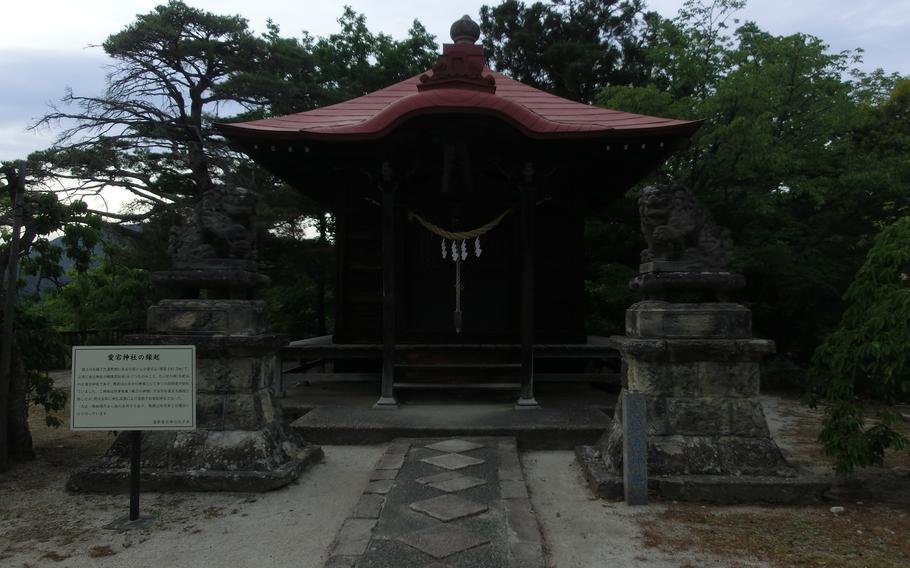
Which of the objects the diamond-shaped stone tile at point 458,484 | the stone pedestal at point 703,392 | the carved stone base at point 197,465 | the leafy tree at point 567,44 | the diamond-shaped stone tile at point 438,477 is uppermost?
the leafy tree at point 567,44

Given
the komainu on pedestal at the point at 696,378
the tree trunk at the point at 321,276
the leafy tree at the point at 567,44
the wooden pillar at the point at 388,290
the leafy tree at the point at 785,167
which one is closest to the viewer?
the komainu on pedestal at the point at 696,378

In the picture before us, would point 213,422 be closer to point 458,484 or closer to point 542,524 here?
point 458,484

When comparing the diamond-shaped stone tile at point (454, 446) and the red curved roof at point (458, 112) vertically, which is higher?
the red curved roof at point (458, 112)

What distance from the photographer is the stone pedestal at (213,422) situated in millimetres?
4285

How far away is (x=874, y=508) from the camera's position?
157 inches

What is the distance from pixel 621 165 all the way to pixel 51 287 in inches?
262

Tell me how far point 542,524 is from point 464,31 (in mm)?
5628

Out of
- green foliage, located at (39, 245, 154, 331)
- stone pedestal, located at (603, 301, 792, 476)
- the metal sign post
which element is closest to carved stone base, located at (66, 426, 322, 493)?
the metal sign post

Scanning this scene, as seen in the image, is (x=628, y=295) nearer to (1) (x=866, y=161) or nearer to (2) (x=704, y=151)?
(2) (x=704, y=151)

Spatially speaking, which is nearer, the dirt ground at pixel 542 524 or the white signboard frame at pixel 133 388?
the dirt ground at pixel 542 524

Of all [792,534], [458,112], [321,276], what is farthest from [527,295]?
[321,276]

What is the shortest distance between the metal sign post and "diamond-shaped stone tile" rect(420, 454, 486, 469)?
6.34ft

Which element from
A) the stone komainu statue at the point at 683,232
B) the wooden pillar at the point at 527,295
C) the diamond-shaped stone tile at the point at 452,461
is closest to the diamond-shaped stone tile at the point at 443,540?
the diamond-shaped stone tile at the point at 452,461

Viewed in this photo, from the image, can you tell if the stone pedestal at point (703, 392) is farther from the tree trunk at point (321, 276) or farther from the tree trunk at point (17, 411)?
the tree trunk at point (321, 276)
